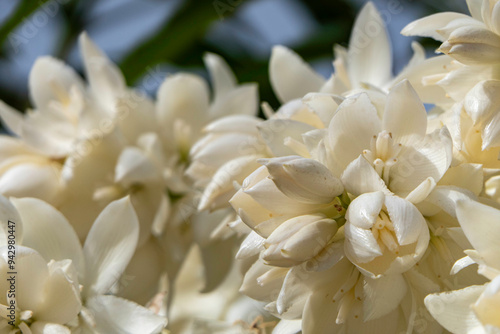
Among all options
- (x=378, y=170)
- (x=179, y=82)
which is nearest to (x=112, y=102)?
(x=179, y=82)

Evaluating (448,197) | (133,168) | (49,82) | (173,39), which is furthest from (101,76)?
(448,197)

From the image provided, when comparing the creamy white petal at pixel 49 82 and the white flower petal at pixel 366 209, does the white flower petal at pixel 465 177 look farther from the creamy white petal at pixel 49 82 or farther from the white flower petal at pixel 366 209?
the creamy white petal at pixel 49 82

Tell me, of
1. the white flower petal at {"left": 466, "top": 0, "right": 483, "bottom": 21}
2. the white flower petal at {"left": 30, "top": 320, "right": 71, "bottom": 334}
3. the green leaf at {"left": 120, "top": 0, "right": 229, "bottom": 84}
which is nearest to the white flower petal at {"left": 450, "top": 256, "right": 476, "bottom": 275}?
the white flower petal at {"left": 466, "top": 0, "right": 483, "bottom": 21}

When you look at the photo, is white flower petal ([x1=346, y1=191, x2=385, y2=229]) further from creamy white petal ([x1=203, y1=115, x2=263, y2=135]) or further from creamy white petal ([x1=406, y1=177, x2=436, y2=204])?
creamy white petal ([x1=203, y1=115, x2=263, y2=135])

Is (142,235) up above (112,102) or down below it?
below

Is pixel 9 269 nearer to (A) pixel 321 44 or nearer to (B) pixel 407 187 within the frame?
(B) pixel 407 187

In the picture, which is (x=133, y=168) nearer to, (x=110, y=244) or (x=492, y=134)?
(x=110, y=244)
